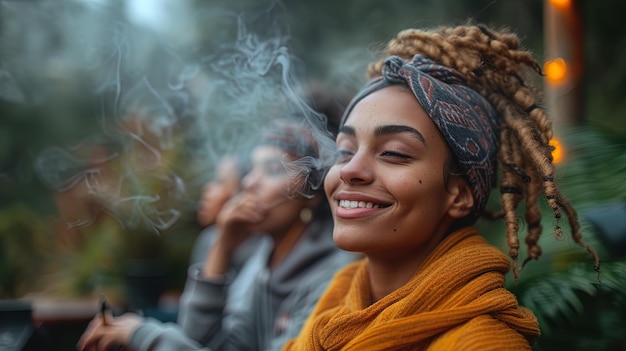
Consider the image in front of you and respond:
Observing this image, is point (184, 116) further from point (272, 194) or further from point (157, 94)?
point (272, 194)

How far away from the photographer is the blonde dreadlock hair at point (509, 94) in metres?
1.80

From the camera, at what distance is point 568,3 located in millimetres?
3055

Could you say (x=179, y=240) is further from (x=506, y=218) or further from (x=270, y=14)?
(x=506, y=218)

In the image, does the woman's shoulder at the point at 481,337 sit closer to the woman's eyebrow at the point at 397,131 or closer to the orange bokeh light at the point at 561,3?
the woman's eyebrow at the point at 397,131

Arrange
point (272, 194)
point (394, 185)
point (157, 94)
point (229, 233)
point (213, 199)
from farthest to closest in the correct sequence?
point (213, 199), point (157, 94), point (229, 233), point (272, 194), point (394, 185)

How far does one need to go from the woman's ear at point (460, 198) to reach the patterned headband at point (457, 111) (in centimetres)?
2

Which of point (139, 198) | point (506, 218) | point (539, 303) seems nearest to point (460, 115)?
point (506, 218)

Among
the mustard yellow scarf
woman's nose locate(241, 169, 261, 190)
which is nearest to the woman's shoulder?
the mustard yellow scarf

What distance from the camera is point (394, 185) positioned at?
5.45ft

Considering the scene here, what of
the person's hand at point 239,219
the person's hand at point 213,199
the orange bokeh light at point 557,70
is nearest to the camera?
the person's hand at point 239,219

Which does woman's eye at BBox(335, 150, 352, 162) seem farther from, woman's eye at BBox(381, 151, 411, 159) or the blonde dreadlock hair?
the blonde dreadlock hair

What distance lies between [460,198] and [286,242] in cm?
115

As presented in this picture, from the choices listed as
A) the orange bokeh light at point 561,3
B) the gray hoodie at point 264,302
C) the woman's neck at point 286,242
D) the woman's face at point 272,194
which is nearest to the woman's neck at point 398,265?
the gray hoodie at point 264,302

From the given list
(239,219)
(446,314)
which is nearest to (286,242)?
(239,219)
